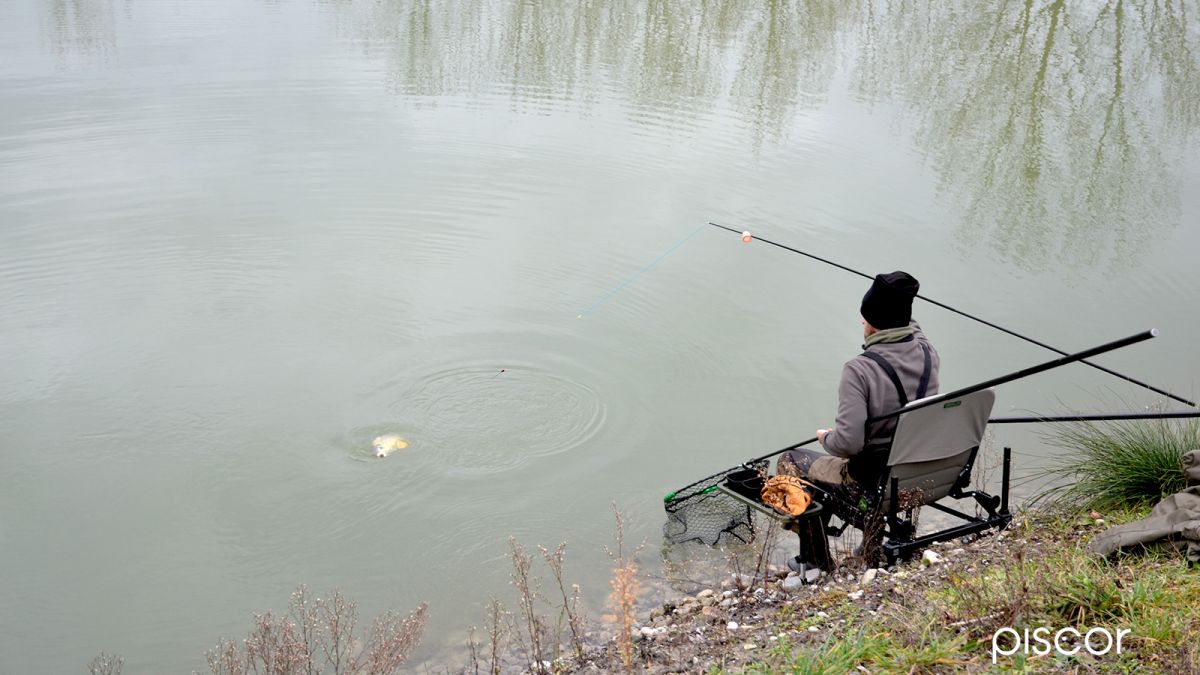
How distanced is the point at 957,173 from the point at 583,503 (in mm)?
6878

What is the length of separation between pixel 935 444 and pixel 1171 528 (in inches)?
29.0

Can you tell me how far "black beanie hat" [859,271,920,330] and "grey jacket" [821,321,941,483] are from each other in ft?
0.28

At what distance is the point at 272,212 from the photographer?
843 cm

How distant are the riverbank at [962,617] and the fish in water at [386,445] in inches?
71.6

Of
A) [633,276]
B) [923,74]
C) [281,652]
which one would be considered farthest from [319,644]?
[923,74]

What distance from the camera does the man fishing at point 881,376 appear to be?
370 centimetres

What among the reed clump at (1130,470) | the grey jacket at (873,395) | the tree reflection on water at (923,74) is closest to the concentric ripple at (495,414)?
the grey jacket at (873,395)

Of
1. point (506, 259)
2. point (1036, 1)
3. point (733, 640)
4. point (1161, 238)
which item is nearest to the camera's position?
point (733, 640)

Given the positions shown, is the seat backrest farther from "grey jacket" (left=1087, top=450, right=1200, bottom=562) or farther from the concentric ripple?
the concentric ripple

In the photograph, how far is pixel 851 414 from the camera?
369 centimetres

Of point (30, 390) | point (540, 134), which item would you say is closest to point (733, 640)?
point (30, 390)

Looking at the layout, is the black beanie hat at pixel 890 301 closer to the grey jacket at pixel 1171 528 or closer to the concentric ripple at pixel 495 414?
the grey jacket at pixel 1171 528

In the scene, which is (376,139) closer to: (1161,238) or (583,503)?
(583,503)

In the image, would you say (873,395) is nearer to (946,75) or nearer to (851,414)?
(851,414)
